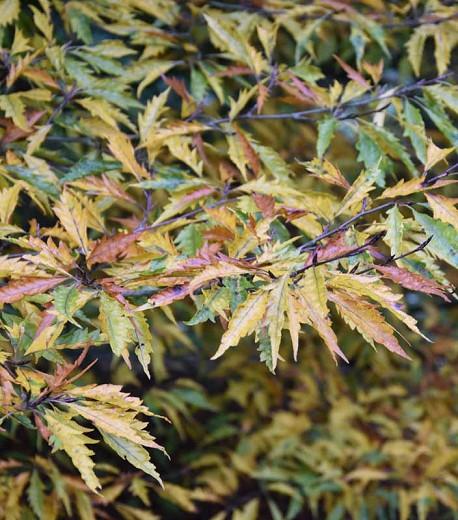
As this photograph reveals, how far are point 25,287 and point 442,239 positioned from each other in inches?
22.0

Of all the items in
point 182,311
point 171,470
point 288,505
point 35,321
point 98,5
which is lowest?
point 288,505

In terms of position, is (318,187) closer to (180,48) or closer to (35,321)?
(180,48)

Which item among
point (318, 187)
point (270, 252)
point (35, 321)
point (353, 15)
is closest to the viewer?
point (270, 252)

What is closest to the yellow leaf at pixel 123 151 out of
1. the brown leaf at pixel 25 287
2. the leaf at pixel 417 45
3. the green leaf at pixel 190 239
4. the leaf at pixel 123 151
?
the leaf at pixel 123 151

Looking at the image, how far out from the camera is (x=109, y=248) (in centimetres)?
96

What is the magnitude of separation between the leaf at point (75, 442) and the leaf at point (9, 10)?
2.67 ft

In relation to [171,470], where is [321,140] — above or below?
above

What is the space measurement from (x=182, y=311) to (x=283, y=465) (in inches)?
20.6

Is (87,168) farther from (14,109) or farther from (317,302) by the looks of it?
(317,302)

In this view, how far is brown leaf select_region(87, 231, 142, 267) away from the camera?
3.11 feet

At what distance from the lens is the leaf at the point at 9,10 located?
1.33 metres

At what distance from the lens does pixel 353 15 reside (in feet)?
5.03

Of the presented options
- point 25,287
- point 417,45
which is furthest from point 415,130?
point 25,287

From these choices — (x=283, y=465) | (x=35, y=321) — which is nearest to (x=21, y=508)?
(x=35, y=321)
